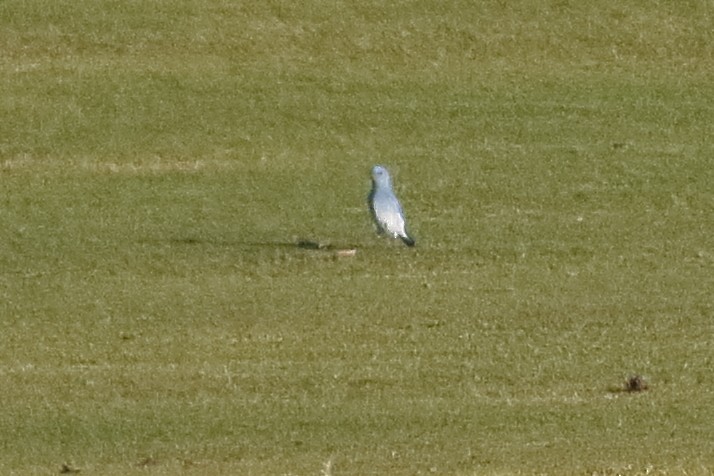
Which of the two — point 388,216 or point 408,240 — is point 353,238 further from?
point 388,216

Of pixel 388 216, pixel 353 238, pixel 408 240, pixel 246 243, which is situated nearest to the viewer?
pixel 388 216

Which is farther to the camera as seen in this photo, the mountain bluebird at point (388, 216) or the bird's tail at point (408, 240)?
the bird's tail at point (408, 240)

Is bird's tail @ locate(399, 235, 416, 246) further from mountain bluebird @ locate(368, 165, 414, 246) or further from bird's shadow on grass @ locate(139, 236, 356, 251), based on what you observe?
bird's shadow on grass @ locate(139, 236, 356, 251)

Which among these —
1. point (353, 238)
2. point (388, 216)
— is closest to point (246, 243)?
point (353, 238)

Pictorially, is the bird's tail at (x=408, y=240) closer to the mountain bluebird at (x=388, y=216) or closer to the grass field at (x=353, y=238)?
the mountain bluebird at (x=388, y=216)

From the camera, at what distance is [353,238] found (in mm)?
20281

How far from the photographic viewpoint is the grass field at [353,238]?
44.1 ft

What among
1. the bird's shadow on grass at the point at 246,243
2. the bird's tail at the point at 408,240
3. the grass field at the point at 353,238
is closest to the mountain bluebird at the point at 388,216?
the bird's tail at the point at 408,240

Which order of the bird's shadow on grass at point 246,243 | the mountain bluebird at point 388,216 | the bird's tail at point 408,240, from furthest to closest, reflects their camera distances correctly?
the bird's shadow on grass at point 246,243, the bird's tail at point 408,240, the mountain bluebird at point 388,216

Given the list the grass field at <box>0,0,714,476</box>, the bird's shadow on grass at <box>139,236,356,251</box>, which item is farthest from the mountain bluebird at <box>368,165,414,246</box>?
the bird's shadow on grass at <box>139,236,356,251</box>

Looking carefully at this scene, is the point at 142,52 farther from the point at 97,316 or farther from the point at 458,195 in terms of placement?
the point at 97,316

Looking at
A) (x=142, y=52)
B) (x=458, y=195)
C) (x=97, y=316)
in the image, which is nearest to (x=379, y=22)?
(x=142, y=52)

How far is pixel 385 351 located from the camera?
52.0 feet

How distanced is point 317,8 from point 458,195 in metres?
7.18
